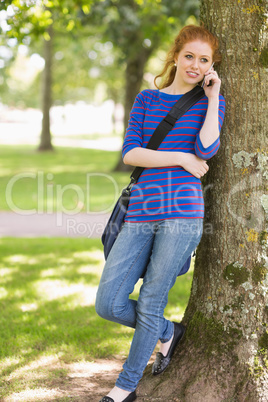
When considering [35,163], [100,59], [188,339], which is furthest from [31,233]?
[100,59]

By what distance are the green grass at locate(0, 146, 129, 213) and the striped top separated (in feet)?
23.5

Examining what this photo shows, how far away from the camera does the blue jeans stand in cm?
258

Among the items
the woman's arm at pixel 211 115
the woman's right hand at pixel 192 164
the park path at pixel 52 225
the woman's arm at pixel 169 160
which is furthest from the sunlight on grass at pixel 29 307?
the park path at pixel 52 225

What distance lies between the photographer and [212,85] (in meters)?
2.61

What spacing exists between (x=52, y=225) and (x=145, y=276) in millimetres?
6177

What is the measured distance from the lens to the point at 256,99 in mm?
2744

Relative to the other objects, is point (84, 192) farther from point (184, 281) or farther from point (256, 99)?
point (256, 99)

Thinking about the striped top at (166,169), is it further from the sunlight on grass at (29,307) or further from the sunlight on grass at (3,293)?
the sunlight on grass at (3,293)

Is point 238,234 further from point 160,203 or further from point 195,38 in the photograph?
point 195,38

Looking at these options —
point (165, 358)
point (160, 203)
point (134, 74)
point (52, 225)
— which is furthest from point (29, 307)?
point (134, 74)

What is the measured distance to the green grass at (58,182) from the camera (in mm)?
10586

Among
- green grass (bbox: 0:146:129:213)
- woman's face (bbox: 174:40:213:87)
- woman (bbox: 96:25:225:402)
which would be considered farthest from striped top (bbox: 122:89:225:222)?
green grass (bbox: 0:146:129:213)

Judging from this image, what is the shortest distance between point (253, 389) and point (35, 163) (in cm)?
1838

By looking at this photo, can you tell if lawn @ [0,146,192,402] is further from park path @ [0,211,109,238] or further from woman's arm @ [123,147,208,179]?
woman's arm @ [123,147,208,179]
